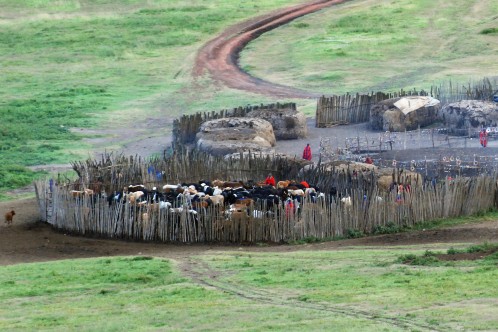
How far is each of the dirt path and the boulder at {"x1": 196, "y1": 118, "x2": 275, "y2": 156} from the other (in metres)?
11.7

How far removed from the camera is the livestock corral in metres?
33.2

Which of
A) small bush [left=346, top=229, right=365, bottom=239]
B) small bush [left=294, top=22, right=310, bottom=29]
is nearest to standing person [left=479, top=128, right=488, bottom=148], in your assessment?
small bush [left=346, top=229, right=365, bottom=239]

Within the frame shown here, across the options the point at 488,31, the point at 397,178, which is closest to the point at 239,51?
the point at 488,31

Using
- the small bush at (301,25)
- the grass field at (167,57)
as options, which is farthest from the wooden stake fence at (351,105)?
the small bush at (301,25)

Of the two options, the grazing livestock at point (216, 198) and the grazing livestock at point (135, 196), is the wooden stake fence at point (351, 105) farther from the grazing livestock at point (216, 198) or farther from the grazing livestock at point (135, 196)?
the grazing livestock at point (216, 198)

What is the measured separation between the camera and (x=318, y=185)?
37125 millimetres

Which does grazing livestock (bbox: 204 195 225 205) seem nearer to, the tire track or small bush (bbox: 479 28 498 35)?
the tire track

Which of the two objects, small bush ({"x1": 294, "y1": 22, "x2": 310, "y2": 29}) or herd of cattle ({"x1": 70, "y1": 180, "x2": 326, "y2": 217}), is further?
small bush ({"x1": 294, "y1": 22, "x2": 310, "y2": 29})

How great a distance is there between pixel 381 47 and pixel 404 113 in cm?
2076

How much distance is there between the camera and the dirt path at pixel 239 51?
6119cm

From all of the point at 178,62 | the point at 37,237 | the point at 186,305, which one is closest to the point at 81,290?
the point at 186,305

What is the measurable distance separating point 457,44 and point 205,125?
24.2 metres

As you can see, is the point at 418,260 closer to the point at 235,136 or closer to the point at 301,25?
the point at 235,136

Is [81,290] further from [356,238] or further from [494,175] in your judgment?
[494,175]
